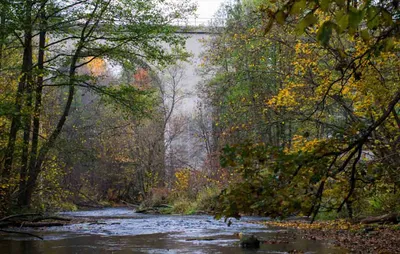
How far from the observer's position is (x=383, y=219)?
43.7 ft

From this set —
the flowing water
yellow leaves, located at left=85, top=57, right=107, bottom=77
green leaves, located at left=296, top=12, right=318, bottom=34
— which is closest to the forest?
green leaves, located at left=296, top=12, right=318, bottom=34

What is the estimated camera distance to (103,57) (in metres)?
17.2

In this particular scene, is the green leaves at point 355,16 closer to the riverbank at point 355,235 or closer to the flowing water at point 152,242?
the riverbank at point 355,235

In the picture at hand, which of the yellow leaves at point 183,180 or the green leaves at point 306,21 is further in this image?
the yellow leaves at point 183,180

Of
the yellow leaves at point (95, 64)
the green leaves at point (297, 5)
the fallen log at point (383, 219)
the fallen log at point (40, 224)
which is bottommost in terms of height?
the fallen log at point (40, 224)

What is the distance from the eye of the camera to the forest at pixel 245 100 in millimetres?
4215

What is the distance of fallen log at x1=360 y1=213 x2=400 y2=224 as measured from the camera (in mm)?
12863

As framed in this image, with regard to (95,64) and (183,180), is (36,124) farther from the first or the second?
(95,64)

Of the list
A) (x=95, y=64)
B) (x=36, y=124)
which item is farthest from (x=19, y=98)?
(x=95, y=64)

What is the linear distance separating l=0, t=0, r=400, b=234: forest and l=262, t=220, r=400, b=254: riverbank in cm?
66

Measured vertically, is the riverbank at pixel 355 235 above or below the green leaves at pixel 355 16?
below

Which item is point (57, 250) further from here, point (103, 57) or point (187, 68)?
point (187, 68)

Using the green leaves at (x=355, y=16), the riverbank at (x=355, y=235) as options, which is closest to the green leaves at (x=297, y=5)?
the green leaves at (x=355, y=16)

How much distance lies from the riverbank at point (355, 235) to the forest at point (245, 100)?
2.16ft
